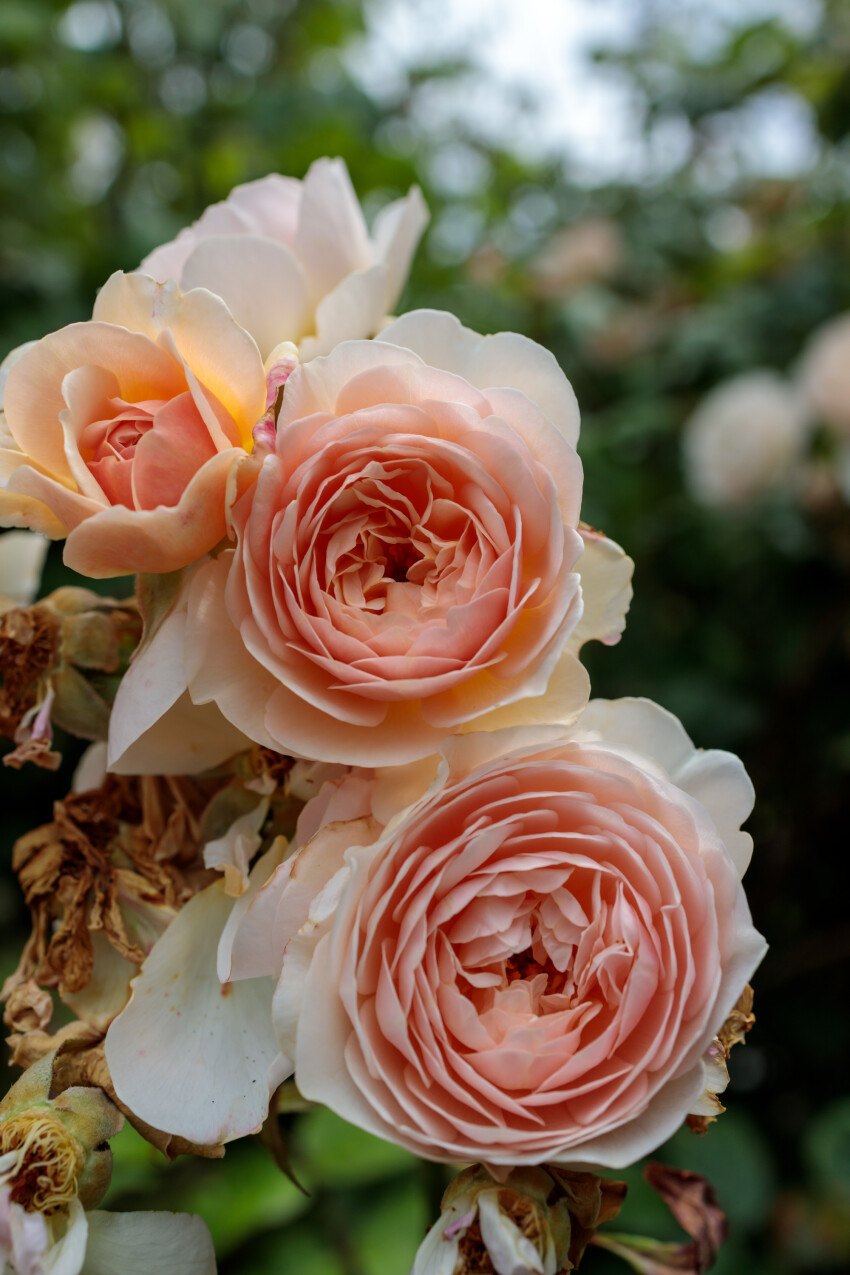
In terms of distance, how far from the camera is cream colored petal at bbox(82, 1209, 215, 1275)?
0.38m

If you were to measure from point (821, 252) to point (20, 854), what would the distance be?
1365 millimetres

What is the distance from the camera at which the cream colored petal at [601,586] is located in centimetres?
40

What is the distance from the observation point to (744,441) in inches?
47.1

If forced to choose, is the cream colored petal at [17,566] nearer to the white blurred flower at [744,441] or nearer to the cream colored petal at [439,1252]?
the cream colored petal at [439,1252]

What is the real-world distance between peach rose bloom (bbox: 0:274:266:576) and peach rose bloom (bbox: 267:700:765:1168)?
12 cm

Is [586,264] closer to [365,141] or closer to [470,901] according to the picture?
[365,141]

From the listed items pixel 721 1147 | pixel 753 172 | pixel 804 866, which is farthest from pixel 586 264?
pixel 721 1147

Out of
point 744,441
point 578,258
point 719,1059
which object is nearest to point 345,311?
point 719,1059

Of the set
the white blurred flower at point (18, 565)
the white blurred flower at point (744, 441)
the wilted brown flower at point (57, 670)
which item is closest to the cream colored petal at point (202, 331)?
the wilted brown flower at point (57, 670)

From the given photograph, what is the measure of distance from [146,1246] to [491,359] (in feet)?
1.22

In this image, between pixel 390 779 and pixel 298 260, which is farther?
pixel 298 260

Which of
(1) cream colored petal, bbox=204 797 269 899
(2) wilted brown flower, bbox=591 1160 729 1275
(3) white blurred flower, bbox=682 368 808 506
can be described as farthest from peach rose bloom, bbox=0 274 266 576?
(3) white blurred flower, bbox=682 368 808 506

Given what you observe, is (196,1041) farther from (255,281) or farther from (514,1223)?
(255,281)

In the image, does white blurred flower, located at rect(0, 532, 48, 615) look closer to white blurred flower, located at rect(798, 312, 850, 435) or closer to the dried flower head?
the dried flower head
